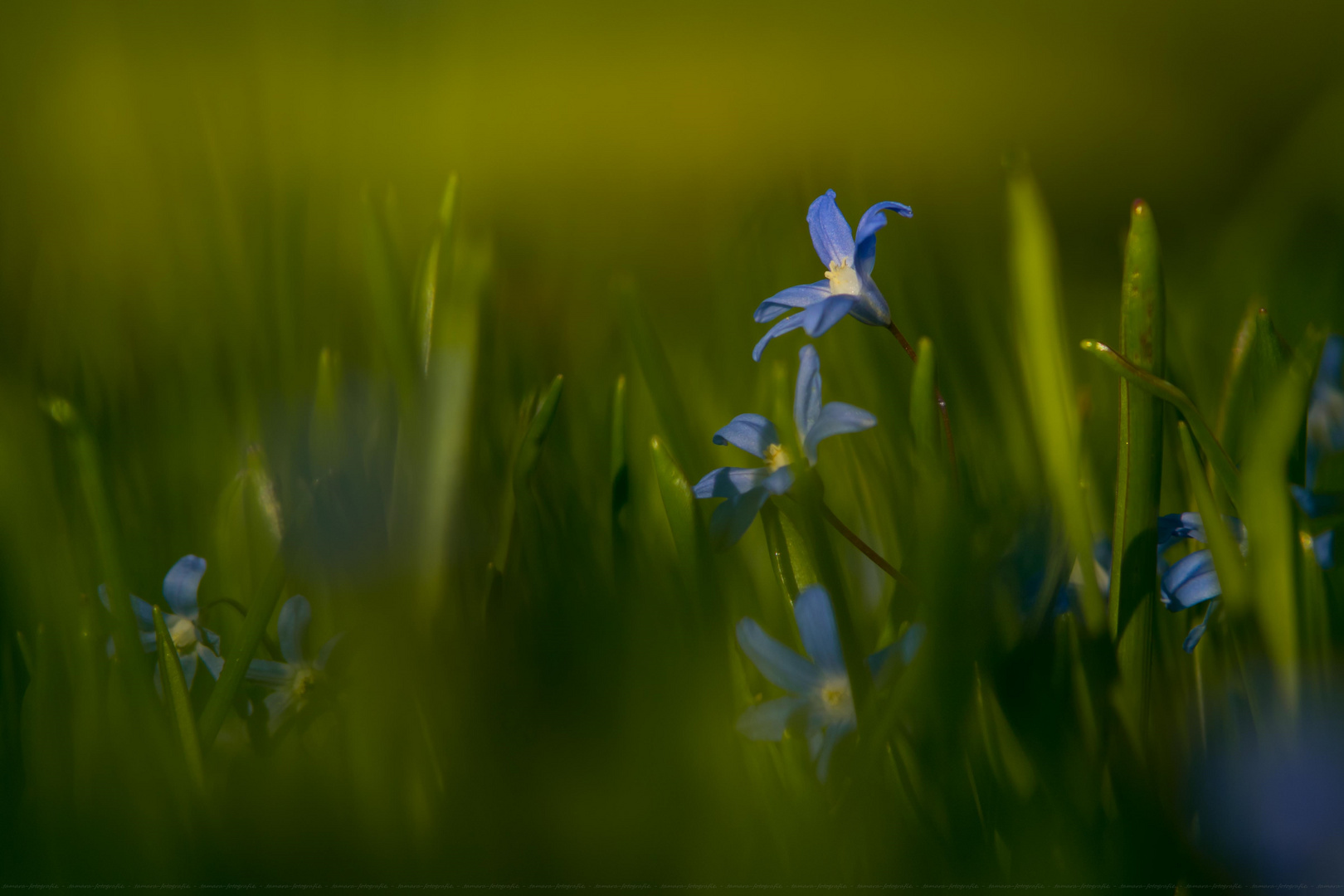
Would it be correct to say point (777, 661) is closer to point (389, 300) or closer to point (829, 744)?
point (829, 744)

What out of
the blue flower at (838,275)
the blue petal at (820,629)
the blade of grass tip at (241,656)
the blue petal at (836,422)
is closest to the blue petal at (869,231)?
the blue flower at (838,275)

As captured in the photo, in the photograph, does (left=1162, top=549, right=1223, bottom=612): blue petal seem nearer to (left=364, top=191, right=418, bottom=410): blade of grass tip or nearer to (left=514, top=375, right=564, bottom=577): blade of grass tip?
(left=514, top=375, right=564, bottom=577): blade of grass tip

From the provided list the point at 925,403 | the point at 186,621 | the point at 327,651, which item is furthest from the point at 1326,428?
the point at 186,621

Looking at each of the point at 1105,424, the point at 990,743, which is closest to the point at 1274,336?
the point at 990,743

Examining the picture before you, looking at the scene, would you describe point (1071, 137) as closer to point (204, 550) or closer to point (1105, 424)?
point (1105, 424)

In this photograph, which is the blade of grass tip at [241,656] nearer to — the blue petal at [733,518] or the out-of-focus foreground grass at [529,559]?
the out-of-focus foreground grass at [529,559]

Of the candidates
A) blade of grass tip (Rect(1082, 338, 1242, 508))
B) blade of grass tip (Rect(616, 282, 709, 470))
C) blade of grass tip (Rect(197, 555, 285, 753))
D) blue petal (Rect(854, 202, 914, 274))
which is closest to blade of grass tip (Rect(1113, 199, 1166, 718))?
blade of grass tip (Rect(1082, 338, 1242, 508))

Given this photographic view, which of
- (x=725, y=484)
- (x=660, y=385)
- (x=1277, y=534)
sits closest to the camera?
(x=1277, y=534)
